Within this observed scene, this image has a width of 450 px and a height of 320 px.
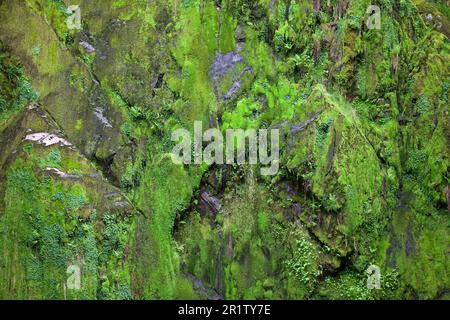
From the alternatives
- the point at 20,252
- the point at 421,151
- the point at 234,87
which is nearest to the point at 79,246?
the point at 20,252

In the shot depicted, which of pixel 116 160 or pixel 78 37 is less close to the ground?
pixel 78 37

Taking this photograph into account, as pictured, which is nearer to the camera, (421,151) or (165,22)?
(421,151)

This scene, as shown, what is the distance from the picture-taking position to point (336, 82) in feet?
32.4

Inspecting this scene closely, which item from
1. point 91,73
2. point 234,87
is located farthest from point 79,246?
point 234,87

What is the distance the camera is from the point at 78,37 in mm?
10562

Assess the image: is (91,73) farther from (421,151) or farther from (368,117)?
(421,151)

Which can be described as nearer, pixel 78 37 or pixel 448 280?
pixel 448 280

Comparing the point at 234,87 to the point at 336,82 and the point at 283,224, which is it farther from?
the point at 283,224

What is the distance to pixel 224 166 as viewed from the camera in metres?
9.88

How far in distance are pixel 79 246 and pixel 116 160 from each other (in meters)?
1.68

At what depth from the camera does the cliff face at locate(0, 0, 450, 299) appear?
31.1 ft

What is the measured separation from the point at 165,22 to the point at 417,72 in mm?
4763

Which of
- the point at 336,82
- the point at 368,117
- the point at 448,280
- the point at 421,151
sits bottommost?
the point at 448,280

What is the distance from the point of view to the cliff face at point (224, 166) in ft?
31.1
